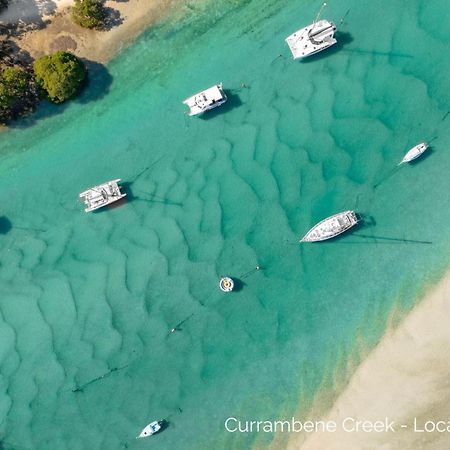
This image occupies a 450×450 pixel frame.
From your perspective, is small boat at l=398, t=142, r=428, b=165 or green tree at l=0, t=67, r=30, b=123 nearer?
green tree at l=0, t=67, r=30, b=123

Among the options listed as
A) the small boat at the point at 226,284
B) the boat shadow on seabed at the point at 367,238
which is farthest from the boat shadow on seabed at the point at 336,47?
the small boat at the point at 226,284

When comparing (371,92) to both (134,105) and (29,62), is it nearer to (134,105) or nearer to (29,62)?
(134,105)

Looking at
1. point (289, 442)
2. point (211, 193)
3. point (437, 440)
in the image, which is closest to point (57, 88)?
point (211, 193)

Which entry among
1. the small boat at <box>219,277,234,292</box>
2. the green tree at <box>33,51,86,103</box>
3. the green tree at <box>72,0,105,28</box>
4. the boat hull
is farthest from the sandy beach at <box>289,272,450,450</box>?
the green tree at <box>72,0,105,28</box>

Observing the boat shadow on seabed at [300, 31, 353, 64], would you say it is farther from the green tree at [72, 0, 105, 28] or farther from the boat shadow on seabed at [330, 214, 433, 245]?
the green tree at [72, 0, 105, 28]

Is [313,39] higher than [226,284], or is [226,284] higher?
[313,39]

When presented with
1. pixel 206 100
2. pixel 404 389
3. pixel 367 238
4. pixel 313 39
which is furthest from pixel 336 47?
pixel 404 389

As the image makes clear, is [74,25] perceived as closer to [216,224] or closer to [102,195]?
[102,195]
